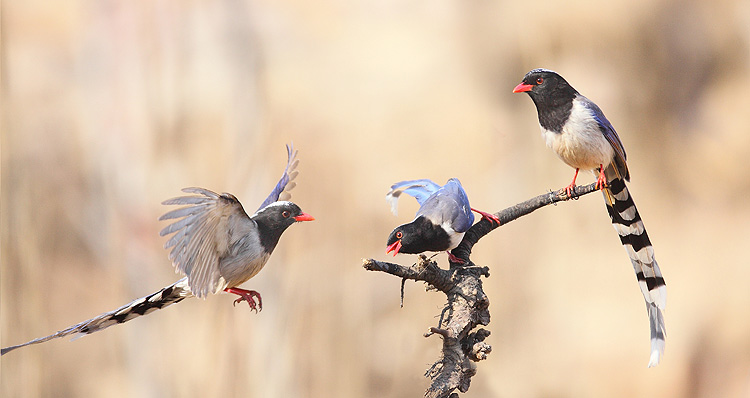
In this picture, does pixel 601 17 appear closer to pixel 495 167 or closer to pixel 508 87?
pixel 508 87

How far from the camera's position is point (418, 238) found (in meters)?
1.18

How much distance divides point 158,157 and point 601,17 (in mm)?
1625

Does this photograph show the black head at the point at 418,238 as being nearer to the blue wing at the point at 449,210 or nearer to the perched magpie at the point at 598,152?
the blue wing at the point at 449,210

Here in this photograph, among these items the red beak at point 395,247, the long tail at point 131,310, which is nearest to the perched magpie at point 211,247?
the long tail at point 131,310

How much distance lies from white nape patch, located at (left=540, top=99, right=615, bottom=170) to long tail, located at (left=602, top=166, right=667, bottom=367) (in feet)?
0.20

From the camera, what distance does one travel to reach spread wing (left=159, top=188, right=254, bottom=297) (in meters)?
1.02

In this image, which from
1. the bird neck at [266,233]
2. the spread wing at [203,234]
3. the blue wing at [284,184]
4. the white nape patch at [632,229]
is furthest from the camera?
the blue wing at [284,184]

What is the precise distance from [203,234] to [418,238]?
38 centimetres

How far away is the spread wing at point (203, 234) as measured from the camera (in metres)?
1.02

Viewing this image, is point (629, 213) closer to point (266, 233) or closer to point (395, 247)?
point (395, 247)

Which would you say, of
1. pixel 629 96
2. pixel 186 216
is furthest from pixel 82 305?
pixel 629 96

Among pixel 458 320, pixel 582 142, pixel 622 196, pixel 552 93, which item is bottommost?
pixel 458 320

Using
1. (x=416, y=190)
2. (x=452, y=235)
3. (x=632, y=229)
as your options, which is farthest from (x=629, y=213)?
(x=416, y=190)

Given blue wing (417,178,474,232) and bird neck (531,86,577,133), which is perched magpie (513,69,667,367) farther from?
blue wing (417,178,474,232)
